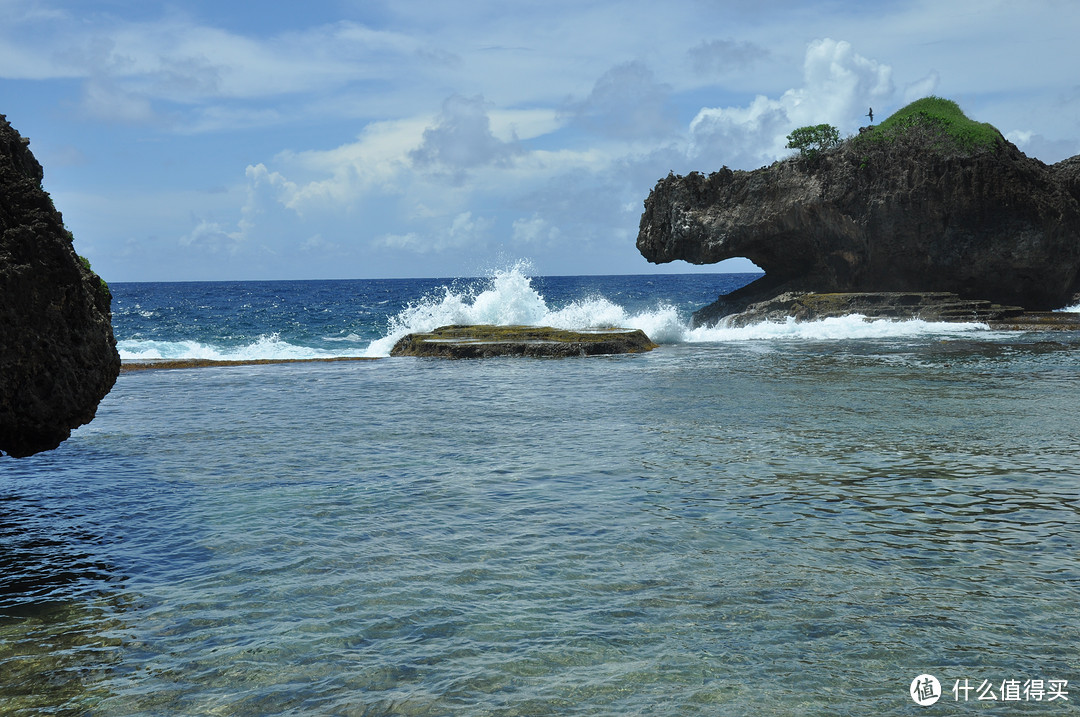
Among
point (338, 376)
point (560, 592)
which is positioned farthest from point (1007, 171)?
A: point (560, 592)

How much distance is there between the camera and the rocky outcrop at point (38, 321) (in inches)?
267

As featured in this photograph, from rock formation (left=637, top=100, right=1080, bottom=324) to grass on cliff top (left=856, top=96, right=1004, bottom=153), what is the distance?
0.15 metres

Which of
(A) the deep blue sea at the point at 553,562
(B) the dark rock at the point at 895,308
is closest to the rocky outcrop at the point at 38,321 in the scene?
(A) the deep blue sea at the point at 553,562

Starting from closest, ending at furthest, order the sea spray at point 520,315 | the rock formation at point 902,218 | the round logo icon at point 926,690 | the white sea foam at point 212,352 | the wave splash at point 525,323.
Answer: the round logo icon at point 926,690, the white sea foam at point 212,352, the wave splash at point 525,323, the sea spray at point 520,315, the rock formation at point 902,218

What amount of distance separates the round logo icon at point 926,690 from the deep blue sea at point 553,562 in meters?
0.02

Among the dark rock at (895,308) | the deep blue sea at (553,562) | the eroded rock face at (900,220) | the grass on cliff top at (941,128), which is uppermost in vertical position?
the grass on cliff top at (941,128)

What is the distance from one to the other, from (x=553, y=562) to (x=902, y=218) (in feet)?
117

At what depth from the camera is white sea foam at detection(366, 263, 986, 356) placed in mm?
31781

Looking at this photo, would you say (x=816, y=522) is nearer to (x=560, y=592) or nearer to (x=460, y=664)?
(x=560, y=592)

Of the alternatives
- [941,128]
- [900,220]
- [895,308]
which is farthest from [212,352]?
[941,128]

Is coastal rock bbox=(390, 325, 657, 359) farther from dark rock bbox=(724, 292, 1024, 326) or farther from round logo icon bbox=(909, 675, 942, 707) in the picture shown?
round logo icon bbox=(909, 675, 942, 707)

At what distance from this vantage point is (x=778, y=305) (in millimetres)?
37031
